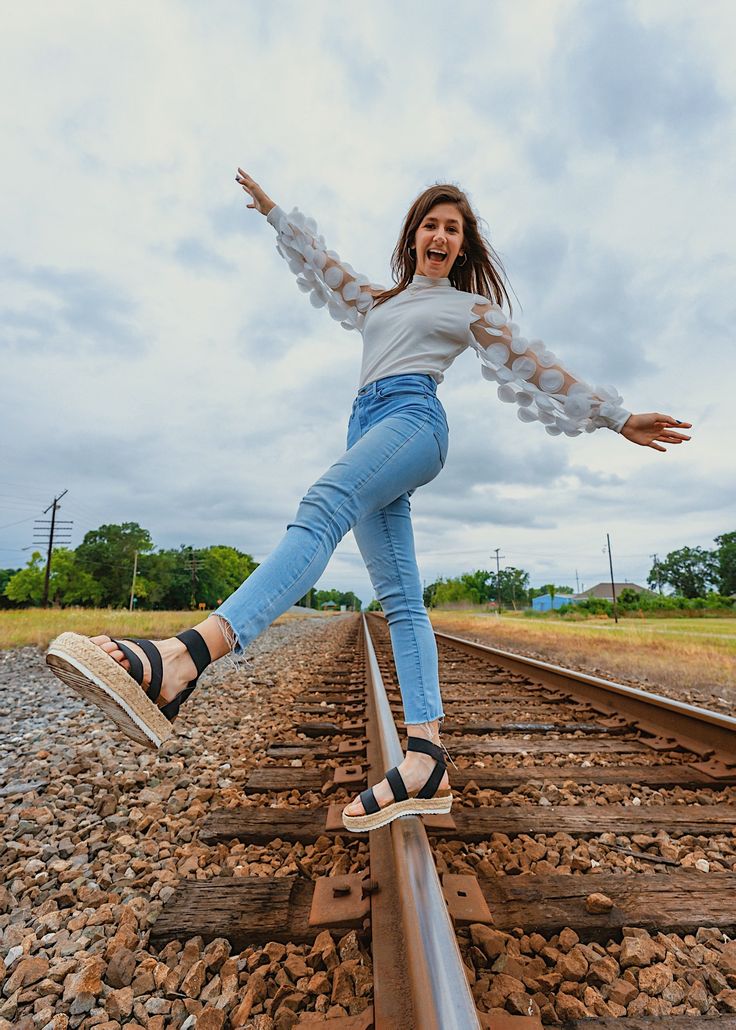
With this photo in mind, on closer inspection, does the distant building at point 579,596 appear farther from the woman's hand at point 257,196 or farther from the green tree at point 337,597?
the woman's hand at point 257,196

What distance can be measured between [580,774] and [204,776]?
4.97 ft

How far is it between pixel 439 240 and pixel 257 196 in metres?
0.84

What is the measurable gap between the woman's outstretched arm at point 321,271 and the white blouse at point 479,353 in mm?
46

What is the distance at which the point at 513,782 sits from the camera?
2.22 metres

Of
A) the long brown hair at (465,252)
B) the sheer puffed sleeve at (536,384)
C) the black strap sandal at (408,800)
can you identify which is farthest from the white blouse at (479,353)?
the black strap sandal at (408,800)

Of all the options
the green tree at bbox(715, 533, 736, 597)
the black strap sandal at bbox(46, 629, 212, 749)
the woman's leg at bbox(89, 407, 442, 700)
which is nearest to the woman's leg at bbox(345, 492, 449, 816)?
the woman's leg at bbox(89, 407, 442, 700)

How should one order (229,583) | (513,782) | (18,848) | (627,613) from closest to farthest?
(18,848)
(513,782)
(627,613)
(229,583)

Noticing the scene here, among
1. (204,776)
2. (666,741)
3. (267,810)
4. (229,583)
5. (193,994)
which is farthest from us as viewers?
(229,583)

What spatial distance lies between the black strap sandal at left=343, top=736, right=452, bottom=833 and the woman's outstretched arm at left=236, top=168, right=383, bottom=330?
1.49 m

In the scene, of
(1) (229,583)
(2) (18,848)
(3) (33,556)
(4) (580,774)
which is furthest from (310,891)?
(1) (229,583)

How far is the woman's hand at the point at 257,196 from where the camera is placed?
2.28m

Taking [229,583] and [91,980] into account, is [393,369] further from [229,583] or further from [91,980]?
[229,583]

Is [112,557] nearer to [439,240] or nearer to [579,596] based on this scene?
[439,240]

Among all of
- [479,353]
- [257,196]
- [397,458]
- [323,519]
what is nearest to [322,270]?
[257,196]
